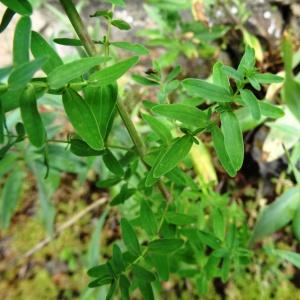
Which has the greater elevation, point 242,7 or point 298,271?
point 242,7

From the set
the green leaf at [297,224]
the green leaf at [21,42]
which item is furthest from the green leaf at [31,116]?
the green leaf at [297,224]

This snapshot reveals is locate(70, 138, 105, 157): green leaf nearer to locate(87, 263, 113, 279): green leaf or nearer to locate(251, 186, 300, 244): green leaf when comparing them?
locate(87, 263, 113, 279): green leaf

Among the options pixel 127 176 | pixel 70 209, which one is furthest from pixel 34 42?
pixel 70 209

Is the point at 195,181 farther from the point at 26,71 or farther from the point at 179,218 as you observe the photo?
the point at 26,71

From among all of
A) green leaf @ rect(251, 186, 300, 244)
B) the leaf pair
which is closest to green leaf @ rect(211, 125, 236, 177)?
the leaf pair

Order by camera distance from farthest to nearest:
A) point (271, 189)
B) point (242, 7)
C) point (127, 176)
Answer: point (242, 7) < point (271, 189) < point (127, 176)

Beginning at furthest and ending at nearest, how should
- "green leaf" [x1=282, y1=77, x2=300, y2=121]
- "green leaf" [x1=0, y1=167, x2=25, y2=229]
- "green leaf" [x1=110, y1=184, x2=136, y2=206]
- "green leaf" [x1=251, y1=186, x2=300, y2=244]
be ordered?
"green leaf" [x1=0, y1=167, x2=25, y2=229] < "green leaf" [x1=251, y1=186, x2=300, y2=244] < "green leaf" [x1=282, y1=77, x2=300, y2=121] < "green leaf" [x1=110, y1=184, x2=136, y2=206]

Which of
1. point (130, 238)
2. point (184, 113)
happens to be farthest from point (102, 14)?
point (130, 238)

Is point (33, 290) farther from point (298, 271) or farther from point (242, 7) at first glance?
point (242, 7)
